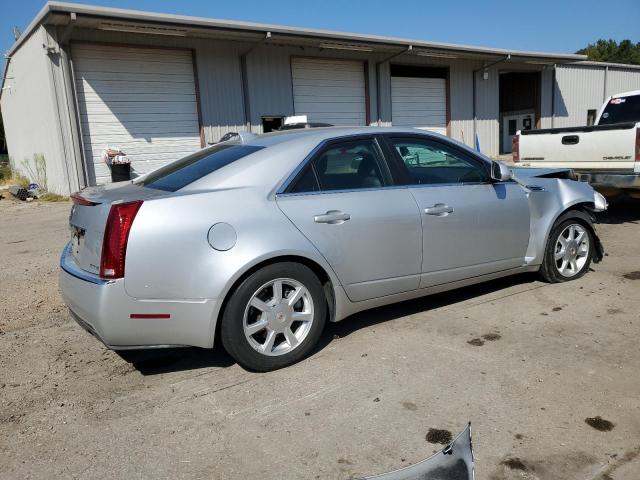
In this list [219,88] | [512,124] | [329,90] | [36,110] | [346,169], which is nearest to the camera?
[346,169]

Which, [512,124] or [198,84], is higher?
[198,84]

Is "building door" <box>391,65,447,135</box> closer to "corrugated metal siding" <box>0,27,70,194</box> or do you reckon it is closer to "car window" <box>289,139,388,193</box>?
"corrugated metal siding" <box>0,27,70,194</box>

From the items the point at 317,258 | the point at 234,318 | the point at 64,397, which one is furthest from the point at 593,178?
the point at 64,397

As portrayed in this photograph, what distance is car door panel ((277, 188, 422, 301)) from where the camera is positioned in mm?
3666

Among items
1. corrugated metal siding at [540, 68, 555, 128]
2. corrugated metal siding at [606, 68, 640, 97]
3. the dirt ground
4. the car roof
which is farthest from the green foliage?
corrugated metal siding at [606, 68, 640, 97]

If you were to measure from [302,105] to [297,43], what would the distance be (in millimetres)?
2004

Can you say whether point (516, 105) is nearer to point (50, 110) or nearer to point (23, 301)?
point (50, 110)

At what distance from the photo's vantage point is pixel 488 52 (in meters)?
20.6

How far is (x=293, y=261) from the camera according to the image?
358 centimetres

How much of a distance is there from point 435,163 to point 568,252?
180cm

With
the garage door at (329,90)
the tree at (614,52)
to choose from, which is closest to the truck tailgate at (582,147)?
the garage door at (329,90)

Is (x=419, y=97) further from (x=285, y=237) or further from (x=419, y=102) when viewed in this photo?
(x=285, y=237)

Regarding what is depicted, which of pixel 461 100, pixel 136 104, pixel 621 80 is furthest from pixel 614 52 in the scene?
pixel 136 104

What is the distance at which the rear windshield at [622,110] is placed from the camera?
974cm
